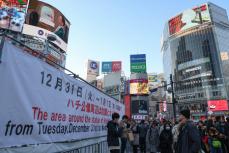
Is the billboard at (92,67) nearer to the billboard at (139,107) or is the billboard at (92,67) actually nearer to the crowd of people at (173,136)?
the billboard at (139,107)

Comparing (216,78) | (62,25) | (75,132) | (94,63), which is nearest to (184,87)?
(216,78)

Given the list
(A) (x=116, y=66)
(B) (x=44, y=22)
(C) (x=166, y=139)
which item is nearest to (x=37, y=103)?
(C) (x=166, y=139)

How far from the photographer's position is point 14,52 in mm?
3730

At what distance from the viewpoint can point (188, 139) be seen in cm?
460

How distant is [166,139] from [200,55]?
316 feet

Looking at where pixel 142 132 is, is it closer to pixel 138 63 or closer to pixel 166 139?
pixel 166 139

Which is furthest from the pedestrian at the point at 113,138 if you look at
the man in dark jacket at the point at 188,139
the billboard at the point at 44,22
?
the billboard at the point at 44,22

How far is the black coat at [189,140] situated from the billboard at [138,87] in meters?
56.2

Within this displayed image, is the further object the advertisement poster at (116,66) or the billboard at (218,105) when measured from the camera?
the advertisement poster at (116,66)

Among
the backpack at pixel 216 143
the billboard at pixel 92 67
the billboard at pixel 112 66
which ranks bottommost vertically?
the backpack at pixel 216 143

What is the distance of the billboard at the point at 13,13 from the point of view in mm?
29016

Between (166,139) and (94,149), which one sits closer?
(94,149)

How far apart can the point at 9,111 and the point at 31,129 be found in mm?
661

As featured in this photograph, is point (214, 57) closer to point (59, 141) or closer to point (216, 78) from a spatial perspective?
point (216, 78)
